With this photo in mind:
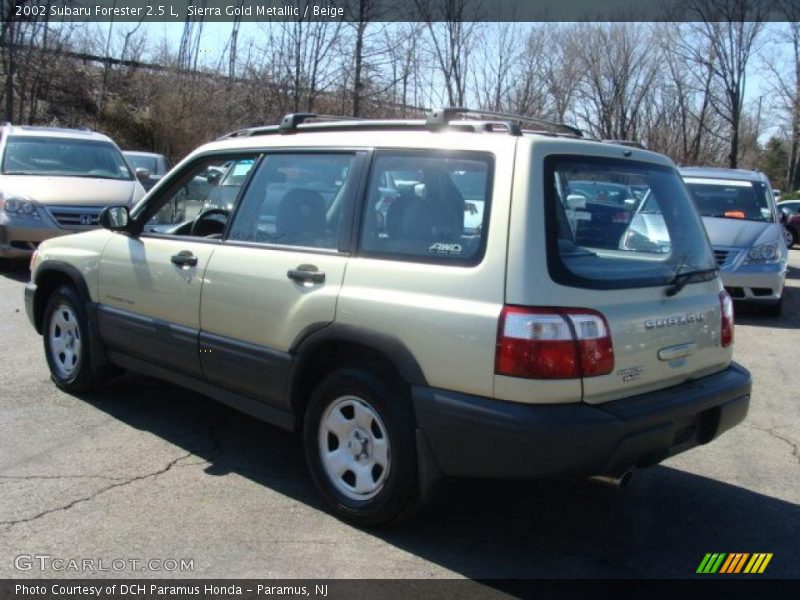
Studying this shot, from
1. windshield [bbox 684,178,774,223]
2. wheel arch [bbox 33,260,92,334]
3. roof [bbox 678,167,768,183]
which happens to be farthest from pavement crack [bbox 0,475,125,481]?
roof [bbox 678,167,768,183]

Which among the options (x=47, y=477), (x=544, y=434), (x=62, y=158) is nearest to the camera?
(x=544, y=434)

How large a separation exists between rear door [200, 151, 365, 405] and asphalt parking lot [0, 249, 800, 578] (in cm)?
60

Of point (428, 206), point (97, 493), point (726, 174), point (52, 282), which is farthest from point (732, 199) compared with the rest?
point (97, 493)

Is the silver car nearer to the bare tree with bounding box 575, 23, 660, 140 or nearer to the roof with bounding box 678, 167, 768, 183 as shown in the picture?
the roof with bounding box 678, 167, 768, 183

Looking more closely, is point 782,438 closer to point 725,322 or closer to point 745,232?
point 725,322

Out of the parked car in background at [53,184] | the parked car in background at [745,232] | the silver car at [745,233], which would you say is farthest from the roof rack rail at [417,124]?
the parked car in background at [53,184]

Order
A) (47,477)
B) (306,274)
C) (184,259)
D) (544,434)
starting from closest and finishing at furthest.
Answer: (544,434), (306,274), (47,477), (184,259)

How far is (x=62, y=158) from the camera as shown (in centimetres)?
1134

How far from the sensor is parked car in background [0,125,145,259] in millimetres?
10156

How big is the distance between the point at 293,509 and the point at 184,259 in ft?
5.15

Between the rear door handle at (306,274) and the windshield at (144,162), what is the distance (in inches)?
568

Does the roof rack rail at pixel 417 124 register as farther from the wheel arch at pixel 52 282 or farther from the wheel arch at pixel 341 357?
the wheel arch at pixel 52 282

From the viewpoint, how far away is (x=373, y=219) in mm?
3830

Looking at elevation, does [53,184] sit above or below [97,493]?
above
